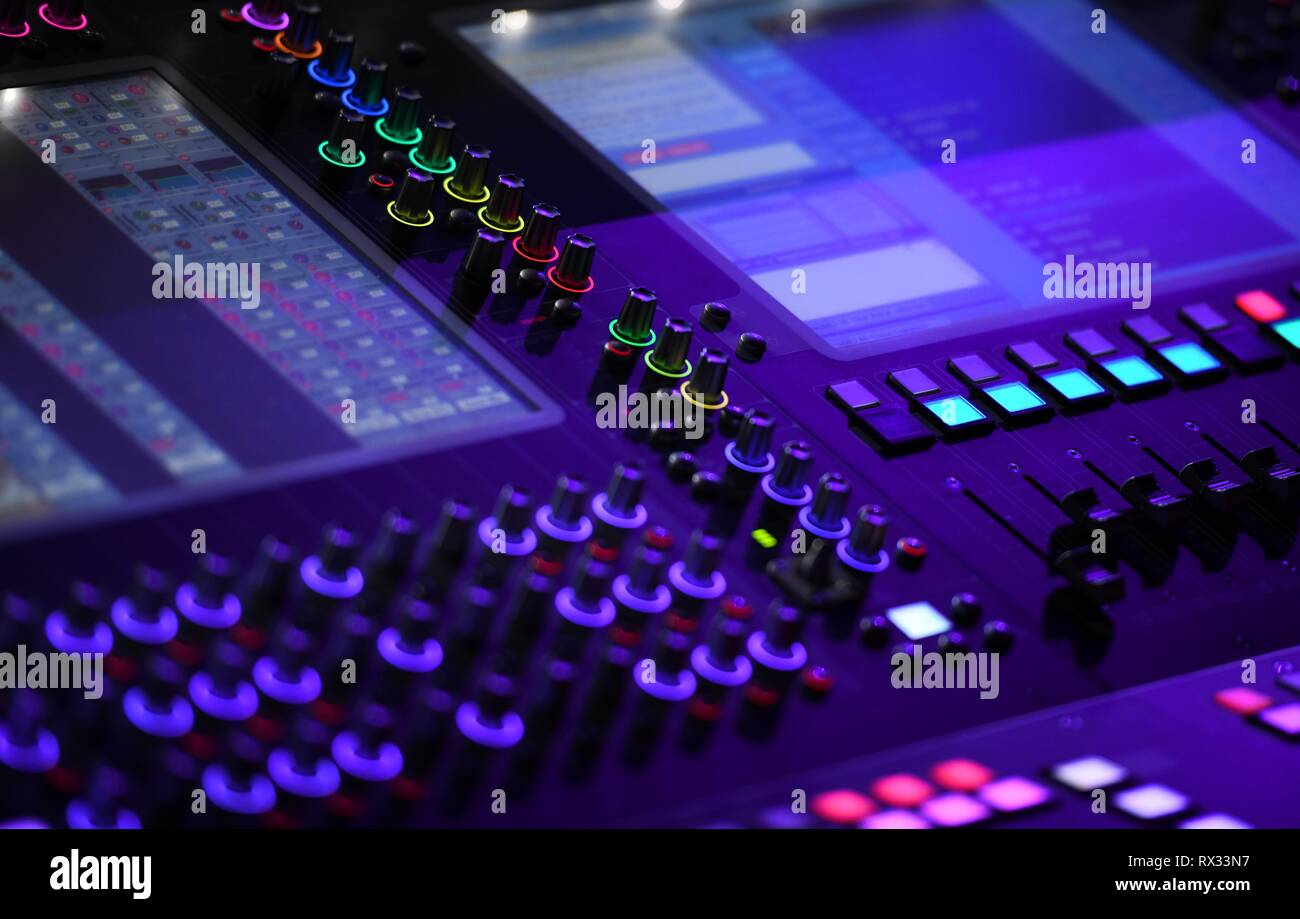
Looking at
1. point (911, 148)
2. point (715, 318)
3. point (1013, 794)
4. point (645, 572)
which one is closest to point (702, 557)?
point (645, 572)

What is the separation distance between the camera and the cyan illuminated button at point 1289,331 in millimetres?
3449

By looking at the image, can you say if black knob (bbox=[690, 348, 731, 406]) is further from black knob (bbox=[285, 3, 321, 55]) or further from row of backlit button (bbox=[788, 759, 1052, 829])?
black knob (bbox=[285, 3, 321, 55])

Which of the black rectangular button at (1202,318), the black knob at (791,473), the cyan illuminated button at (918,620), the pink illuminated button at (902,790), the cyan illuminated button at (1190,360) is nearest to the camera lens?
the pink illuminated button at (902,790)

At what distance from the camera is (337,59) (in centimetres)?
335

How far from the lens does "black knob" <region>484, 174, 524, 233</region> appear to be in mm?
3145

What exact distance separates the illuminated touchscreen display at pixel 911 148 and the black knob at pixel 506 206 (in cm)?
34

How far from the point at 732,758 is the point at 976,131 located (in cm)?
168

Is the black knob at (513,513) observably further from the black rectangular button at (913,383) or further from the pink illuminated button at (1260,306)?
the pink illuminated button at (1260,306)

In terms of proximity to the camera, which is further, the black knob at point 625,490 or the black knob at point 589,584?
the black knob at point 625,490

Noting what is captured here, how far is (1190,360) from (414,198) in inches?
48.1

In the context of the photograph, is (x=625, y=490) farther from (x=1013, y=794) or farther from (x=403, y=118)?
(x=403, y=118)

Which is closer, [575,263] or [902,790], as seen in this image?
[902,790]

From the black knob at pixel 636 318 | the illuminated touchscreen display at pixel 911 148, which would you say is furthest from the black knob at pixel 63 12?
the black knob at pixel 636 318
